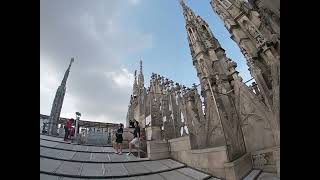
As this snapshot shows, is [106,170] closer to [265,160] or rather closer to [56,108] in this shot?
[265,160]

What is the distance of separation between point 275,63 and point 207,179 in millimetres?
6477

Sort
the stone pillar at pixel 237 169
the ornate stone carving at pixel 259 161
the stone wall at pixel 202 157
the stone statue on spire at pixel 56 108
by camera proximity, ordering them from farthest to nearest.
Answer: the stone statue on spire at pixel 56 108
the ornate stone carving at pixel 259 161
the stone wall at pixel 202 157
the stone pillar at pixel 237 169

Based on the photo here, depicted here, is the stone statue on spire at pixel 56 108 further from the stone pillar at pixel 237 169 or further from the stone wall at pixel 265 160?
the stone wall at pixel 265 160

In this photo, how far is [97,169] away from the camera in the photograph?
7340 millimetres

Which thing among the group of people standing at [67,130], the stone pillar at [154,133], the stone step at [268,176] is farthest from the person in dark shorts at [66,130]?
the stone step at [268,176]

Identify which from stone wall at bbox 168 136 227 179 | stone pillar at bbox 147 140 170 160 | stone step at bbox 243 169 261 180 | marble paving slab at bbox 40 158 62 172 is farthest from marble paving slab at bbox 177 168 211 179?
marble paving slab at bbox 40 158 62 172

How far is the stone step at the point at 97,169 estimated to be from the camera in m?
6.31

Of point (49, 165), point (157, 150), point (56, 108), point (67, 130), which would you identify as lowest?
point (157, 150)

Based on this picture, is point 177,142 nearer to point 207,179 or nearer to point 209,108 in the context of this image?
point 209,108

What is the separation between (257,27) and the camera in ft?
48.4

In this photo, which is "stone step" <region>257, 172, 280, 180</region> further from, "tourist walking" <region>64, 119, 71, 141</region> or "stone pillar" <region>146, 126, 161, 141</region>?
"tourist walking" <region>64, 119, 71, 141</region>

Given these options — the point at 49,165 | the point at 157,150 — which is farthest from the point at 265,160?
the point at 49,165

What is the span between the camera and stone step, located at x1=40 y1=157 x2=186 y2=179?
631 cm
